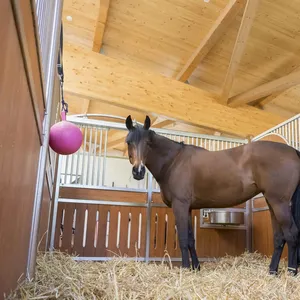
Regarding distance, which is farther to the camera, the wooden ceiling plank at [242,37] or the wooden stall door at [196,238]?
the wooden ceiling plank at [242,37]

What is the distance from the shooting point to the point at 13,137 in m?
0.89

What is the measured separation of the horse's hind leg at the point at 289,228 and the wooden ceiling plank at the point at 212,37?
3036 mm

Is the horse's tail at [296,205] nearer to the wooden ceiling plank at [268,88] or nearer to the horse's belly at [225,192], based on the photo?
the horse's belly at [225,192]

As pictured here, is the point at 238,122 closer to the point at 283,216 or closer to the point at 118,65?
the point at 118,65

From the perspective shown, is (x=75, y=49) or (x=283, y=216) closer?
(x=283, y=216)

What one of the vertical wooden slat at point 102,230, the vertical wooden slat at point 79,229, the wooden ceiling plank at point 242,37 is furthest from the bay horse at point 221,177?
the wooden ceiling plank at point 242,37

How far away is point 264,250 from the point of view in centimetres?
375

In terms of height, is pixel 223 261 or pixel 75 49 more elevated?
pixel 75 49

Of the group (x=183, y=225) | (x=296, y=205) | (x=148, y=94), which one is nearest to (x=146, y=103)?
(x=148, y=94)

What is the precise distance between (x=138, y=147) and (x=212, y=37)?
3.01 m

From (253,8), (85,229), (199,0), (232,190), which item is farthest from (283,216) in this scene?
(199,0)

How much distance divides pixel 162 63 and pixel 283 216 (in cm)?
415

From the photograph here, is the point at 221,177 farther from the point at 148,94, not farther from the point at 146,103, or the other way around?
the point at 148,94

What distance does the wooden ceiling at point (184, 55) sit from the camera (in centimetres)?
482
